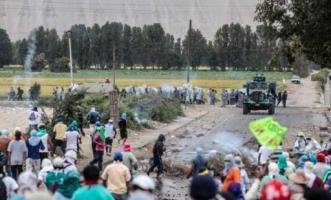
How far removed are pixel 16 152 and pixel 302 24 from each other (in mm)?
15356

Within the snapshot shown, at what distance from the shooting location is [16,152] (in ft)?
58.0

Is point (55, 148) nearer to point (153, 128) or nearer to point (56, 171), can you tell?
point (56, 171)

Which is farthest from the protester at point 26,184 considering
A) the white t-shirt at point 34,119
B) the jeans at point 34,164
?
the white t-shirt at point 34,119

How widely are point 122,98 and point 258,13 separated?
12983 mm

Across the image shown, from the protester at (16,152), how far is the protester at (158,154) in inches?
Answer: 160

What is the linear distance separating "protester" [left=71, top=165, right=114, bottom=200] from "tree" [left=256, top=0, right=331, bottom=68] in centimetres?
2062

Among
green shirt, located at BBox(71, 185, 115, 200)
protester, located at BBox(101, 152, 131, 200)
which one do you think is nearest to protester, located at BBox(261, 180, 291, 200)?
green shirt, located at BBox(71, 185, 115, 200)

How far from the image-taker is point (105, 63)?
136625 millimetres

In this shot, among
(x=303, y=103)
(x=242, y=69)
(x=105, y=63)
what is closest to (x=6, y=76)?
(x=105, y=63)

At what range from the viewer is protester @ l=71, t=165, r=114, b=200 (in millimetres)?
8992

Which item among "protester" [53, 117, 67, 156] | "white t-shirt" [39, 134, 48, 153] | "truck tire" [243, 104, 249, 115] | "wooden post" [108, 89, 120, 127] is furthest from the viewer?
"truck tire" [243, 104, 249, 115]

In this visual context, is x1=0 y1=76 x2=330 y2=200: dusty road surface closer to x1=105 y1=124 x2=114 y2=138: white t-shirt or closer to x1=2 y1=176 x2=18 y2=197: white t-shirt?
x1=105 y1=124 x2=114 y2=138: white t-shirt

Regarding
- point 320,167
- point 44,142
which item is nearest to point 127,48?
point 44,142

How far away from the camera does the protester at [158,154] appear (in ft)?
67.7
